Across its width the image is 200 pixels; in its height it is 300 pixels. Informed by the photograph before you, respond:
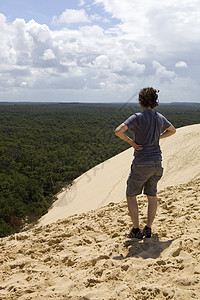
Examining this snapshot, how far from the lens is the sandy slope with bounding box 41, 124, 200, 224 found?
9.88 m

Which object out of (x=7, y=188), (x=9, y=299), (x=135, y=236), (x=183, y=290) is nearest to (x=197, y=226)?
(x=135, y=236)

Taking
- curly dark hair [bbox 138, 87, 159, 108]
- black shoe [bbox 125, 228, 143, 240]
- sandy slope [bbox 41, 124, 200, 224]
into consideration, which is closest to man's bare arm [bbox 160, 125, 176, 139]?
curly dark hair [bbox 138, 87, 159, 108]

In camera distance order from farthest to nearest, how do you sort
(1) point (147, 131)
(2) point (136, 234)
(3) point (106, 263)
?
(2) point (136, 234), (1) point (147, 131), (3) point (106, 263)

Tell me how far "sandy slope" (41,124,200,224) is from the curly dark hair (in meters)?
6.38

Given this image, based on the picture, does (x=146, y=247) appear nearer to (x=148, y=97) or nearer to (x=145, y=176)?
(x=145, y=176)

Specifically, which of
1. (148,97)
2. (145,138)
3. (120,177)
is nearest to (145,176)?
(145,138)

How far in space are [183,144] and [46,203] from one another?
7452 mm

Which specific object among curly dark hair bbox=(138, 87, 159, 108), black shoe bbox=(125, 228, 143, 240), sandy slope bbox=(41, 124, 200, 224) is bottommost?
sandy slope bbox=(41, 124, 200, 224)

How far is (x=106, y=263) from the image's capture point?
2895 mm

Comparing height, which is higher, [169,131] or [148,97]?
[148,97]

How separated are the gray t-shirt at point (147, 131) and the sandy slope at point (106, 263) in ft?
A: 3.50

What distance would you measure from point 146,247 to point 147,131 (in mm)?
1366

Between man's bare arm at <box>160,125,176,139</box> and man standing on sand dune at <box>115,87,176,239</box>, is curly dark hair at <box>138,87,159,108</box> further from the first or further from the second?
man's bare arm at <box>160,125,176,139</box>

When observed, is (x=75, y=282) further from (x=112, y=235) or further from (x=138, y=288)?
(x=112, y=235)
